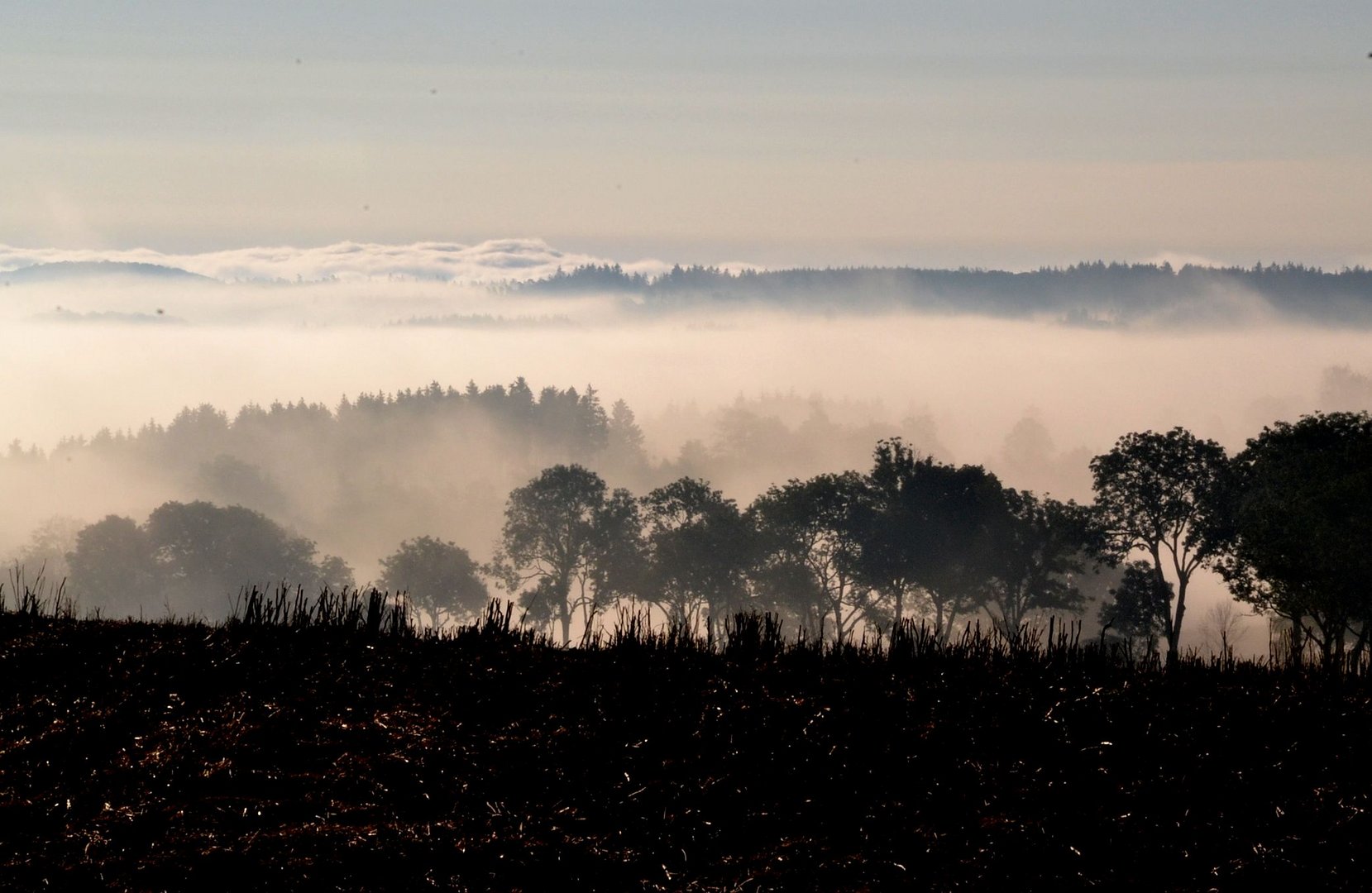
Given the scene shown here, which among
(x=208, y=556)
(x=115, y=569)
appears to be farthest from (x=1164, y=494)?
(x=115, y=569)

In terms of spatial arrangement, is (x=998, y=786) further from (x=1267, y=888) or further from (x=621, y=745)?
(x=621, y=745)

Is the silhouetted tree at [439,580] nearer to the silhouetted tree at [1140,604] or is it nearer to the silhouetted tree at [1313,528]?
the silhouetted tree at [1140,604]

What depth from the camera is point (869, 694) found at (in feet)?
49.0

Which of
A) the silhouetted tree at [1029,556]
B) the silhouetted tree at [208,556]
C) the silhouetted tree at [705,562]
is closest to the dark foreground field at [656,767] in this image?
the silhouetted tree at [1029,556]

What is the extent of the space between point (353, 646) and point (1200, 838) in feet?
34.2

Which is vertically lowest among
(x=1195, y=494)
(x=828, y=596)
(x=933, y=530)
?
(x=828, y=596)

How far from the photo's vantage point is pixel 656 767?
42.4ft

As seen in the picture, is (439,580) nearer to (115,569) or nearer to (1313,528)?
(115,569)

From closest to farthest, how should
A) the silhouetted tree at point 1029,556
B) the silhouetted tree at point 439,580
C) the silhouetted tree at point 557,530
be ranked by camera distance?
1. the silhouetted tree at point 1029,556
2. the silhouetted tree at point 557,530
3. the silhouetted tree at point 439,580

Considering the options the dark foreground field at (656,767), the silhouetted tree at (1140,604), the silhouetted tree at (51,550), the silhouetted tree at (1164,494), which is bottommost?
the silhouetted tree at (51,550)

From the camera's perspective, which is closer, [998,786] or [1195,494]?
A: [998,786]

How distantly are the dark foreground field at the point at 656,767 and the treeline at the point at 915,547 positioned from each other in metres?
2.89

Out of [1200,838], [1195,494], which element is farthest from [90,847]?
[1195,494]

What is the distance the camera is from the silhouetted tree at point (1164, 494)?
219 feet
